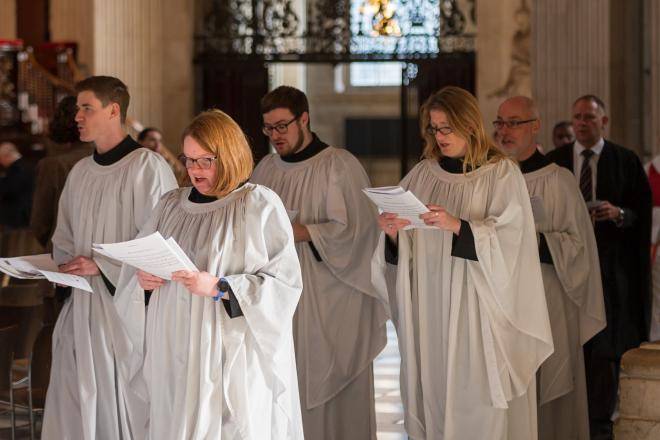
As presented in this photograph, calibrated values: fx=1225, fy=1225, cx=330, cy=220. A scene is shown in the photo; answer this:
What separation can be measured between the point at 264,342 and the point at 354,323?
202 centimetres

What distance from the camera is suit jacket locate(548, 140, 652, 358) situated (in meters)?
8.03

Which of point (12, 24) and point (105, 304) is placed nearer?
point (105, 304)

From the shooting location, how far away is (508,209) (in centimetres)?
566

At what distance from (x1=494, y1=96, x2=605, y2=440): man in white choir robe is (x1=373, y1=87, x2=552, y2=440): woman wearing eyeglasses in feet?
2.56

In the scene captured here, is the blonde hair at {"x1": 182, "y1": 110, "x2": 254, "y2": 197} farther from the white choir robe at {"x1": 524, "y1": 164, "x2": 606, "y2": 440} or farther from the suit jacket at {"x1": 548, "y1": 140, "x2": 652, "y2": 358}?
the suit jacket at {"x1": 548, "y1": 140, "x2": 652, "y2": 358}

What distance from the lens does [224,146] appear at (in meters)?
4.85

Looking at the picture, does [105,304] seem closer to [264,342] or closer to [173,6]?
[264,342]

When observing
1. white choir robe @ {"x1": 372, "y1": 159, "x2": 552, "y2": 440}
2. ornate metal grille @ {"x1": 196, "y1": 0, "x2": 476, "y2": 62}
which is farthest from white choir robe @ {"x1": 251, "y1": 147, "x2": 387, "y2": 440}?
ornate metal grille @ {"x1": 196, "y1": 0, "x2": 476, "y2": 62}

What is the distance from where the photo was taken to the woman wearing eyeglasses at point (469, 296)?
569 centimetres

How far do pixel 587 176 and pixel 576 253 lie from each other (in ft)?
5.10

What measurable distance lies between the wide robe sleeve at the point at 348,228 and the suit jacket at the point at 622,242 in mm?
1981

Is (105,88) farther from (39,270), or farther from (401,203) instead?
(401,203)

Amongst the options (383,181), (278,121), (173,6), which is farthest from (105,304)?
(383,181)

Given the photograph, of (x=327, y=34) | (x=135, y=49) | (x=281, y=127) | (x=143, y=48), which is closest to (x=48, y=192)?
(x=281, y=127)
